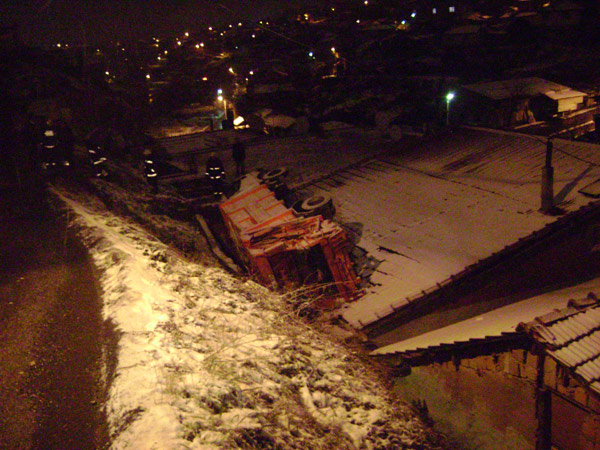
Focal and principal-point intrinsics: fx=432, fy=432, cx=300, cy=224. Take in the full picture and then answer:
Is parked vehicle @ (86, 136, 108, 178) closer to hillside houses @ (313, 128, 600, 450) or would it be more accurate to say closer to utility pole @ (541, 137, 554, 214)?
hillside houses @ (313, 128, 600, 450)

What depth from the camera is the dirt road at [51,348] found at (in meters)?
4.14

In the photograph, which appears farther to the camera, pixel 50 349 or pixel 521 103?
pixel 521 103

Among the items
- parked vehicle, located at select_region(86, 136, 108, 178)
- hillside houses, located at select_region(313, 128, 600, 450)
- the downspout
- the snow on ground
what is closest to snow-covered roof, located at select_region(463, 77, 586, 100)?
hillside houses, located at select_region(313, 128, 600, 450)

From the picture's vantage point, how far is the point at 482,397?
7.82 meters

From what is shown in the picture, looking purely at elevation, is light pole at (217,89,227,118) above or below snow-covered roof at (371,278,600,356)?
above

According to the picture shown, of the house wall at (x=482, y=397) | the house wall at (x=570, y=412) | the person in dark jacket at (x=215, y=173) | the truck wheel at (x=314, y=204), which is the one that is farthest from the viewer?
the person in dark jacket at (x=215, y=173)

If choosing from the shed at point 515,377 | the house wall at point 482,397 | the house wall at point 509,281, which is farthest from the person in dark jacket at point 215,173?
the house wall at point 482,397

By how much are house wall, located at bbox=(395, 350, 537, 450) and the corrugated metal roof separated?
2.19 feet

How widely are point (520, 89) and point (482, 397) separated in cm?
2493

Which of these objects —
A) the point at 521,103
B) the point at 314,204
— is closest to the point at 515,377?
the point at 314,204

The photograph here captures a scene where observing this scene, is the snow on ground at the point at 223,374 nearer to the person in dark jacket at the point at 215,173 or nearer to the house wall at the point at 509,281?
the house wall at the point at 509,281

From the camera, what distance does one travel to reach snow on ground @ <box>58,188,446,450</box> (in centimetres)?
420

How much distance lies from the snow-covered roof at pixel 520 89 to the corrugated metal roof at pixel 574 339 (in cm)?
2261

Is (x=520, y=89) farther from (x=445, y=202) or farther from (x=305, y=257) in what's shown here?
(x=305, y=257)
